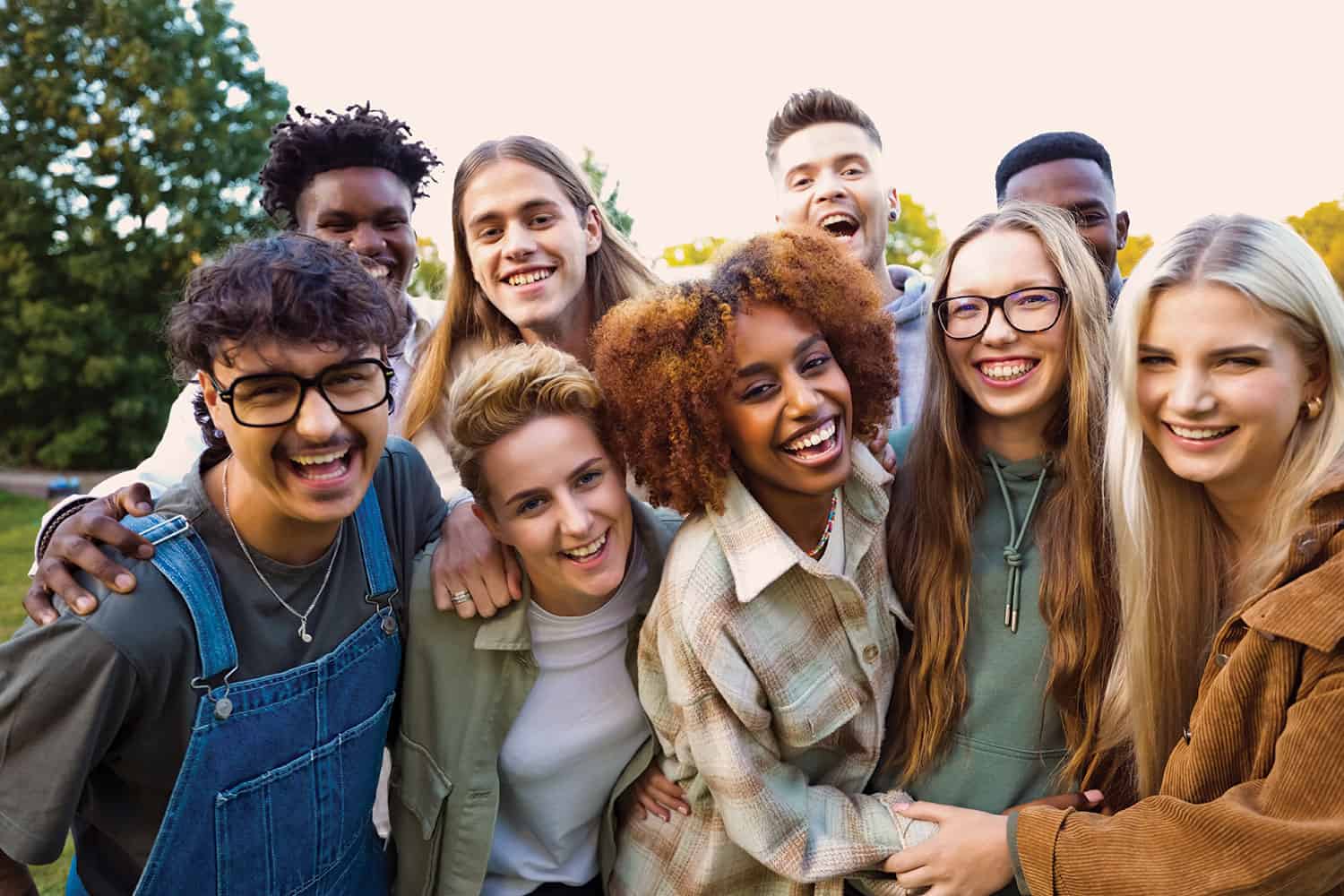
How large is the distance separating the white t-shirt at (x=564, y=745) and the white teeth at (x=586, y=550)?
9.7 inches

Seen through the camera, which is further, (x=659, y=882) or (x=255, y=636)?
(x=659, y=882)

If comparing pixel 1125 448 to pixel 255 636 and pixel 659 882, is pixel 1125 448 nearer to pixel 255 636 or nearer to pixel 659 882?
pixel 659 882

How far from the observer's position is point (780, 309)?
2.61 metres

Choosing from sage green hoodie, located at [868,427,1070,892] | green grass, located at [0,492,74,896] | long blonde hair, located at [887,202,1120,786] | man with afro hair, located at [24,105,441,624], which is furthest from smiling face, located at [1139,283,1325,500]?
green grass, located at [0,492,74,896]

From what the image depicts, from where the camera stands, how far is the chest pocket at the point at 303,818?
228 cm

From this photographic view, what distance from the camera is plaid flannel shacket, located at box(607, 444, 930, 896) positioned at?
8.16 ft

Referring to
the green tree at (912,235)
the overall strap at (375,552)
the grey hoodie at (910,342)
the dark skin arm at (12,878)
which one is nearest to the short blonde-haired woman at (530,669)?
the overall strap at (375,552)

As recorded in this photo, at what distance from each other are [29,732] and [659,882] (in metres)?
1.64

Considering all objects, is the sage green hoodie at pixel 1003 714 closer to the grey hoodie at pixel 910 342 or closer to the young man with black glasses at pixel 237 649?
the grey hoodie at pixel 910 342

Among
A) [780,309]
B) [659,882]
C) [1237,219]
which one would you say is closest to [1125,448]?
[1237,219]

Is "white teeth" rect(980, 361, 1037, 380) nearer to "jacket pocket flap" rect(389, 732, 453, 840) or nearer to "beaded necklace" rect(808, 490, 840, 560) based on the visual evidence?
"beaded necklace" rect(808, 490, 840, 560)

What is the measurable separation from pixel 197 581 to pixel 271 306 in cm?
65

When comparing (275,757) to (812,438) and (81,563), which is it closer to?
(81,563)

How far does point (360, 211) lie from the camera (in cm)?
420
